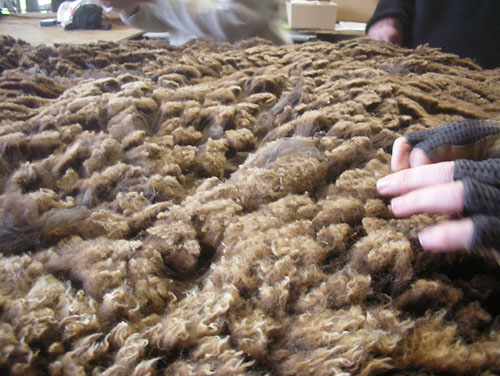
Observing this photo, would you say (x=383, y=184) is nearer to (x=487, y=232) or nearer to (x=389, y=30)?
(x=487, y=232)

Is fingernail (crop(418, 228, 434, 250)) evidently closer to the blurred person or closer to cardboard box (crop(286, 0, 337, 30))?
the blurred person

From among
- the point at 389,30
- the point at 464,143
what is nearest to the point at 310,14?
the point at 389,30

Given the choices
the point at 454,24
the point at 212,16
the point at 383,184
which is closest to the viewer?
the point at 383,184

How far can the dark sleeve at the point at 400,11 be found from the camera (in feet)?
4.03

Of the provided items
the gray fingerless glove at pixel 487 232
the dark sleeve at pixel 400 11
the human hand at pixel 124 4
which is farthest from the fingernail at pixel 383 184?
the human hand at pixel 124 4

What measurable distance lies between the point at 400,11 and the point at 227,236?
1.15 meters

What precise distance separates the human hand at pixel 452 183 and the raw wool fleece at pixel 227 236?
25mm

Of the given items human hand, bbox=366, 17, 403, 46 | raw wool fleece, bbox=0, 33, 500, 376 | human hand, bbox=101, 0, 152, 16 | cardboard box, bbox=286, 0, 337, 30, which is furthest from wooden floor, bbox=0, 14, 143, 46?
human hand, bbox=366, 17, 403, 46

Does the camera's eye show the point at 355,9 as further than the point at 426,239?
Yes

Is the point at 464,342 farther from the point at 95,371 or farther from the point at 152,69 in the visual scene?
the point at 152,69

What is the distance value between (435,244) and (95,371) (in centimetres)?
32

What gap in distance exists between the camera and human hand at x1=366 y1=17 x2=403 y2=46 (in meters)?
1.24

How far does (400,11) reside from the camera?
1.22 metres

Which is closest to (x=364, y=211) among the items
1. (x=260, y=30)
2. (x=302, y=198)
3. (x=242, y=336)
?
(x=302, y=198)
